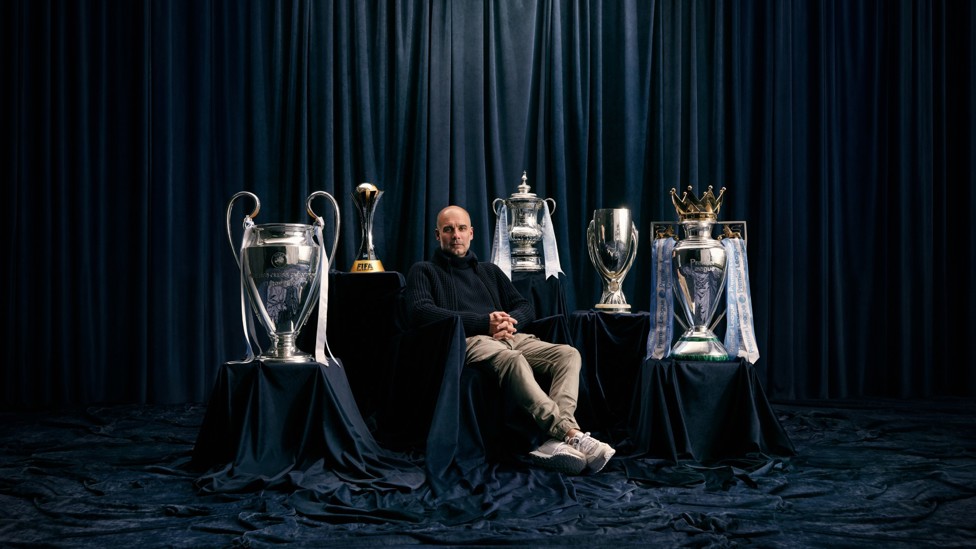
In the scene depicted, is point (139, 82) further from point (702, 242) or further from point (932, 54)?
point (932, 54)

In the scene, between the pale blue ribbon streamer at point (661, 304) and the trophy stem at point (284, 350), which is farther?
the pale blue ribbon streamer at point (661, 304)

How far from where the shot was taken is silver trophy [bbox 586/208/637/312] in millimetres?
3777

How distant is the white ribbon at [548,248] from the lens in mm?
3865

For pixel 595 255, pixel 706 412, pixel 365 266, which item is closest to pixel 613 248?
pixel 595 255

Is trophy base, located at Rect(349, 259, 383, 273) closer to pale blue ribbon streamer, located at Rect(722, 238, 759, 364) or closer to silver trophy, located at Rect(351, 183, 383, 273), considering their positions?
silver trophy, located at Rect(351, 183, 383, 273)

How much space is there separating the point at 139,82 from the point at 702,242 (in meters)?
3.31

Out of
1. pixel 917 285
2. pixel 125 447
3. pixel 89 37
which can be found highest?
pixel 89 37

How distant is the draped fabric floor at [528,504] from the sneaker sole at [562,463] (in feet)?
Answer: 0.16

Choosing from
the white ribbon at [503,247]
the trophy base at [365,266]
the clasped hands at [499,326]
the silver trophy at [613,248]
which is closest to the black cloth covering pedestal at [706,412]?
the clasped hands at [499,326]

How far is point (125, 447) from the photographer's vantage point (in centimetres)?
315

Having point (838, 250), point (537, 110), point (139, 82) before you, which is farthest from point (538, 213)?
point (139, 82)

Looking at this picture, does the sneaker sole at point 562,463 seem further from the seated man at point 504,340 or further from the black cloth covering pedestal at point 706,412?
the black cloth covering pedestal at point 706,412

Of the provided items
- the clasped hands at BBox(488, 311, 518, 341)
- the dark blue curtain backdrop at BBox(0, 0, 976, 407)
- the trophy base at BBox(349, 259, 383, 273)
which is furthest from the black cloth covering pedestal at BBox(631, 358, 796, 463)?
the dark blue curtain backdrop at BBox(0, 0, 976, 407)

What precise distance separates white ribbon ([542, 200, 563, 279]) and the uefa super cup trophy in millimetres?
843
